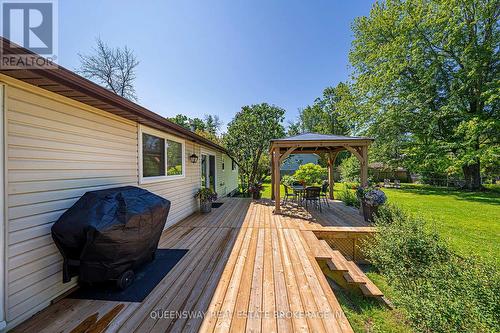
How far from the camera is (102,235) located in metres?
2.05

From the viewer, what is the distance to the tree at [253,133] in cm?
1197

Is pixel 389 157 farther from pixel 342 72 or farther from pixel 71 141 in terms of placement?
pixel 71 141

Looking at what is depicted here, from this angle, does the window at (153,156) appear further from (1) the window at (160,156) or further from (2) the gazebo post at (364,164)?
(2) the gazebo post at (364,164)

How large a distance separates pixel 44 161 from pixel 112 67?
623 inches

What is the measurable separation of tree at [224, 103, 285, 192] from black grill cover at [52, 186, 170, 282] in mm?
9721

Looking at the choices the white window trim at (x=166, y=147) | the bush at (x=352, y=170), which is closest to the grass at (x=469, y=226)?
the white window trim at (x=166, y=147)

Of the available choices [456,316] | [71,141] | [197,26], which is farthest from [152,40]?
[456,316]

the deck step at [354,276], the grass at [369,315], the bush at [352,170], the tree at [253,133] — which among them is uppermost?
the tree at [253,133]

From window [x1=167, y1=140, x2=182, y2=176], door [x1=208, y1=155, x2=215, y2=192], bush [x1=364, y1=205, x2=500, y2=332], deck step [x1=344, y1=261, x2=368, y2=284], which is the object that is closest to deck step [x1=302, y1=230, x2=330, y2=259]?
deck step [x1=344, y1=261, x2=368, y2=284]

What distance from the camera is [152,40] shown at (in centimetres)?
662

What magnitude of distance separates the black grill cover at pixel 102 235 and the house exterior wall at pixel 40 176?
0.23m

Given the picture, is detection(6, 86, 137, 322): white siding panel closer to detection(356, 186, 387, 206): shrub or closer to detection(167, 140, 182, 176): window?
detection(167, 140, 182, 176): window

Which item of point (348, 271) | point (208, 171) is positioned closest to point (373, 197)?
point (348, 271)

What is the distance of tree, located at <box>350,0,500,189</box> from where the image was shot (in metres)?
11.9
